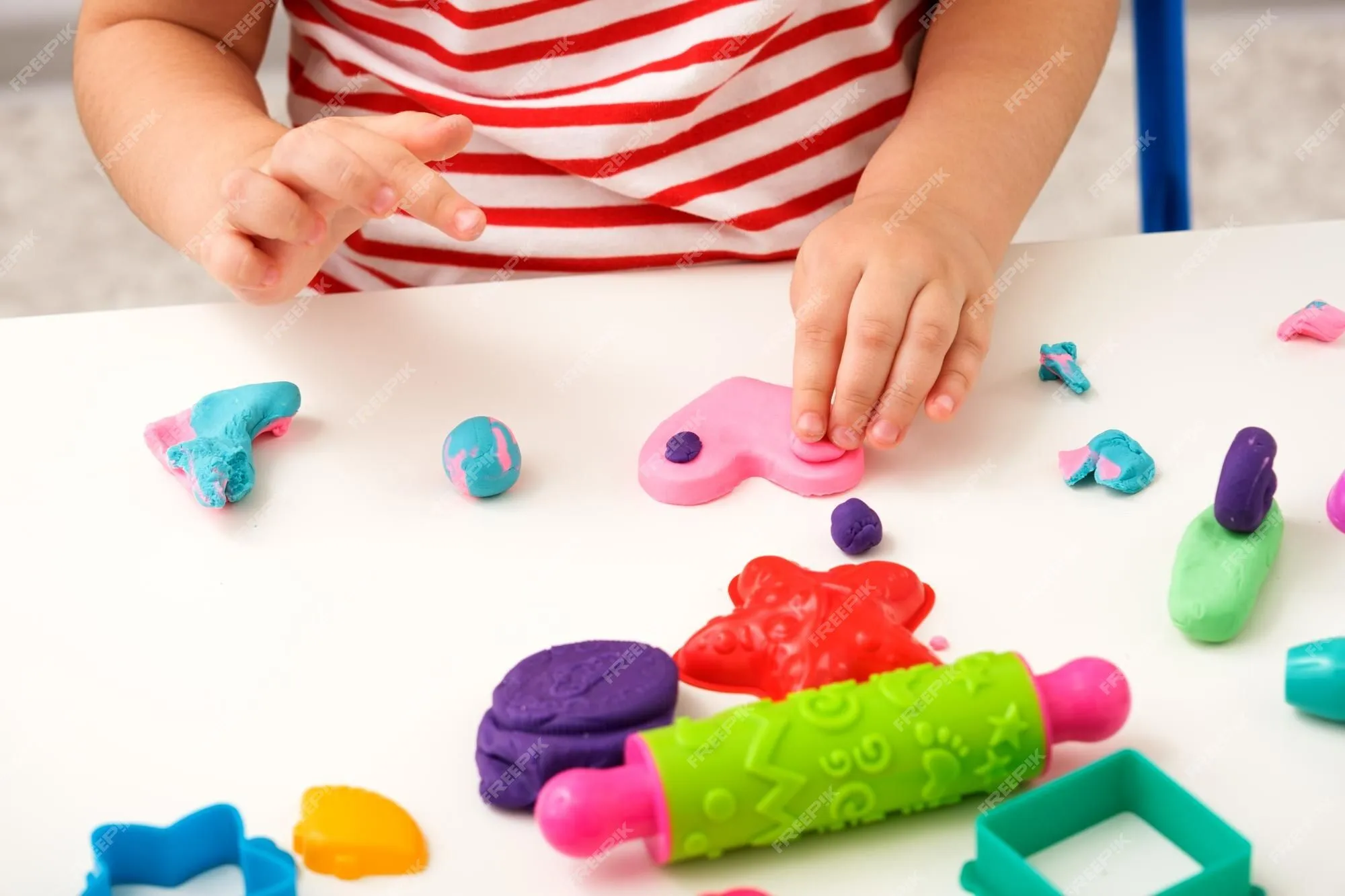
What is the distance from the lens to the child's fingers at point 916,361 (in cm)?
62

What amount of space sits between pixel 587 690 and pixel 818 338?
0.78 feet

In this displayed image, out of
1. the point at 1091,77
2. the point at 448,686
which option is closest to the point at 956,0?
the point at 1091,77

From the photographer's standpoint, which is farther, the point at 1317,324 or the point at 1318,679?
the point at 1317,324

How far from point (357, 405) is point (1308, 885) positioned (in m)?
0.46

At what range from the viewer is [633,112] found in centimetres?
83

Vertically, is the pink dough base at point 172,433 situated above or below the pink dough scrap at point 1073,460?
below

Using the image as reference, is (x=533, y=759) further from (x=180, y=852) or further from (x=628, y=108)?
(x=628, y=108)

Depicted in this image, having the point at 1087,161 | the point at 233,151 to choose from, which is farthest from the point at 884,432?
the point at 1087,161

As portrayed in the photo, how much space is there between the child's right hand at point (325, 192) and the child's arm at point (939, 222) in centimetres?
17

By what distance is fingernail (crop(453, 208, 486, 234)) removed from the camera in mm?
591

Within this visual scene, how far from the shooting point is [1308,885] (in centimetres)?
41

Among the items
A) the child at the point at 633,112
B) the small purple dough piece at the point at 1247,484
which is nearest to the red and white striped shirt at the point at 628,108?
the child at the point at 633,112

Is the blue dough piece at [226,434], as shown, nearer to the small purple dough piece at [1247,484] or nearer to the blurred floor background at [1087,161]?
the small purple dough piece at [1247,484]

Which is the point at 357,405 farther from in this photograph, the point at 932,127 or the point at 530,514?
the point at 932,127
